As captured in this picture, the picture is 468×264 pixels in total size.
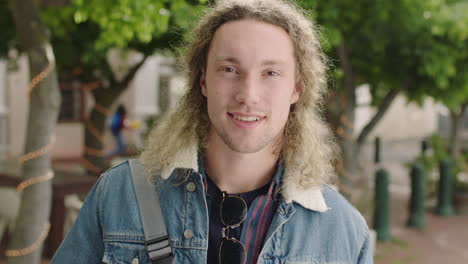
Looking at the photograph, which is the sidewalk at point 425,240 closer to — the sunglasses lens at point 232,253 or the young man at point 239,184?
the young man at point 239,184

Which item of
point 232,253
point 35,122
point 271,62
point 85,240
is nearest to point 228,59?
point 271,62

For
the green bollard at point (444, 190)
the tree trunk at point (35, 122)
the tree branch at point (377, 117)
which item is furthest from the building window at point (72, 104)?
the tree trunk at point (35, 122)

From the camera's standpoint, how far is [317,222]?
5.93ft

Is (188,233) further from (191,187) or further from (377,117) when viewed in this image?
(377,117)

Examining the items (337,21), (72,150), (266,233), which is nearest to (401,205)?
(337,21)

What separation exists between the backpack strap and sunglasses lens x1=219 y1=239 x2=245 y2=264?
166 millimetres

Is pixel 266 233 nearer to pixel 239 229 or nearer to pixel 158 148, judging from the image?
pixel 239 229

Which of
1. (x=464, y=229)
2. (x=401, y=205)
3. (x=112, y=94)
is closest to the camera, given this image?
(x=112, y=94)

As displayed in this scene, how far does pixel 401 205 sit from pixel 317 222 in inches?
426

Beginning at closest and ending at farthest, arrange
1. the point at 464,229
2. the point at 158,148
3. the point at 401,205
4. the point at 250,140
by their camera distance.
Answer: the point at 250,140 < the point at 158,148 < the point at 464,229 < the point at 401,205

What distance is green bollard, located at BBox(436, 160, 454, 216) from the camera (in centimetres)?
1080

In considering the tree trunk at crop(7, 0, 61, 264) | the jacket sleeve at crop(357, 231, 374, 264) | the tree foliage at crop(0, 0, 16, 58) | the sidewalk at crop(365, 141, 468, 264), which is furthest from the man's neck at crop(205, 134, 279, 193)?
the sidewalk at crop(365, 141, 468, 264)

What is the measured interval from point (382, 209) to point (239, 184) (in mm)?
7619

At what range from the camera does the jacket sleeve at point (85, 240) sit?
5.83 feet
